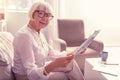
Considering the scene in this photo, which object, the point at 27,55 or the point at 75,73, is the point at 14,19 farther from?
the point at 27,55

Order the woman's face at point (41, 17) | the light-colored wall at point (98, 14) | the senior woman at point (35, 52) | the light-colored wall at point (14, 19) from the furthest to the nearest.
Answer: the light-colored wall at point (98, 14), the light-colored wall at point (14, 19), the woman's face at point (41, 17), the senior woman at point (35, 52)

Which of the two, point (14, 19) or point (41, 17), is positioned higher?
point (41, 17)

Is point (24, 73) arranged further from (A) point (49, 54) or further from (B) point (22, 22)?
(B) point (22, 22)

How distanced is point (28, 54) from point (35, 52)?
0.12m

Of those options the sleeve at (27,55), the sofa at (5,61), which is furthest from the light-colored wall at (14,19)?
the sleeve at (27,55)

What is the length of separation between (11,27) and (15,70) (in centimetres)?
268

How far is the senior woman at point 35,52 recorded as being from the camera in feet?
5.26

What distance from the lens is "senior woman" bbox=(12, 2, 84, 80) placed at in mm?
1603

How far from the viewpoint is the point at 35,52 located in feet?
5.86

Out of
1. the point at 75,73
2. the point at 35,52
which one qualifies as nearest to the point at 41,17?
the point at 35,52

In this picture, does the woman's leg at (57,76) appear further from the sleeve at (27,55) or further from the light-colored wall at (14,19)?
the light-colored wall at (14,19)

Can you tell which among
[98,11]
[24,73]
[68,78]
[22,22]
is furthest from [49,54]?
[98,11]

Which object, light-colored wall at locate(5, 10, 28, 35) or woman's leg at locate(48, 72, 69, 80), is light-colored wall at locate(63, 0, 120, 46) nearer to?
light-colored wall at locate(5, 10, 28, 35)

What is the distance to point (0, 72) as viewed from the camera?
1.82 metres
